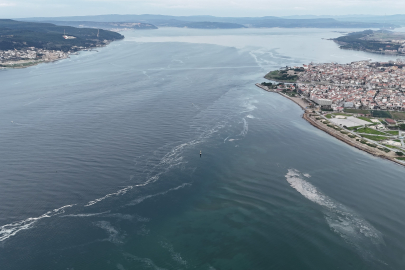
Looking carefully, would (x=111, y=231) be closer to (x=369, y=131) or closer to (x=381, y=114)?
(x=369, y=131)

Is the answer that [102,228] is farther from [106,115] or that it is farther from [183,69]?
[183,69]

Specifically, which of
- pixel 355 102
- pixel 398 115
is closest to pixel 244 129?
pixel 355 102

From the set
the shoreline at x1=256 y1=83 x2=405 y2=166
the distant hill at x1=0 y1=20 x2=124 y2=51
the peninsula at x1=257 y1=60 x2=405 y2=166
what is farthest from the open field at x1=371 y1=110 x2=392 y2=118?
the distant hill at x1=0 y1=20 x2=124 y2=51

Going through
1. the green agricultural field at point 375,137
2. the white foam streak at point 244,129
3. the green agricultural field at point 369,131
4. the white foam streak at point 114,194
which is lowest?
the white foam streak at point 114,194

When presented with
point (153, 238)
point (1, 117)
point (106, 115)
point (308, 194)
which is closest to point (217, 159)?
point (308, 194)

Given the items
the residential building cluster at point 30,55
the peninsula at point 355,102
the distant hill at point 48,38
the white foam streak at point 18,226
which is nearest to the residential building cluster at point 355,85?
the peninsula at point 355,102

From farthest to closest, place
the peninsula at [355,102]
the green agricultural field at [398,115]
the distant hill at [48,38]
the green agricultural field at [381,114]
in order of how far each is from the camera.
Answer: the distant hill at [48,38] → the green agricultural field at [381,114] → the green agricultural field at [398,115] → the peninsula at [355,102]

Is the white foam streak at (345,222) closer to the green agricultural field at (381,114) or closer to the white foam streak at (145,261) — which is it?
the white foam streak at (145,261)
